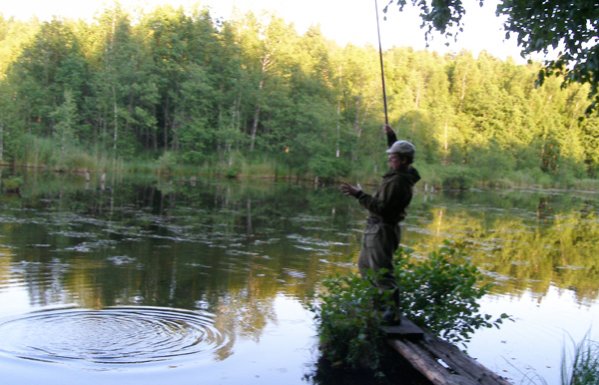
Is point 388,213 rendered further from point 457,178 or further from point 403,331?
point 457,178

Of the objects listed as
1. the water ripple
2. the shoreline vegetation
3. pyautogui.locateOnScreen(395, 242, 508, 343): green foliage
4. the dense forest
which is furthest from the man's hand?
the dense forest

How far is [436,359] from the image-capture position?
6008 millimetres

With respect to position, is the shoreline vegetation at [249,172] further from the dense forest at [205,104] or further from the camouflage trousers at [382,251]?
the camouflage trousers at [382,251]

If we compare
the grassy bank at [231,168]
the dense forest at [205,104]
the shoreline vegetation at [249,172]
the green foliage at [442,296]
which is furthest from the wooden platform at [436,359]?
the dense forest at [205,104]

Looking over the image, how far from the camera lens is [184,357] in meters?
6.73

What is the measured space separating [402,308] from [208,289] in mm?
4060

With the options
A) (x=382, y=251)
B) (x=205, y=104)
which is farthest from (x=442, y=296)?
(x=205, y=104)

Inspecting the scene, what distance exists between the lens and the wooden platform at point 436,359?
5371mm

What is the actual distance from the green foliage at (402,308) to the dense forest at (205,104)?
121 feet

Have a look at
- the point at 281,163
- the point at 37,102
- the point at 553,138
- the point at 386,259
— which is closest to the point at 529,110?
the point at 553,138

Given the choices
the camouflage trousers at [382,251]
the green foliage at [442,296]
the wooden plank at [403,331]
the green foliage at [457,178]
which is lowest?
the wooden plank at [403,331]

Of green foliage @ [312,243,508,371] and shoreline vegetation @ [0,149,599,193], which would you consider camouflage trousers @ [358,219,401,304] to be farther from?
shoreline vegetation @ [0,149,599,193]

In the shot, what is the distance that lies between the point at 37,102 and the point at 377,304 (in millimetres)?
48452

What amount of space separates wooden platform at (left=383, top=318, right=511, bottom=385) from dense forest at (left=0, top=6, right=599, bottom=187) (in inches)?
1475
